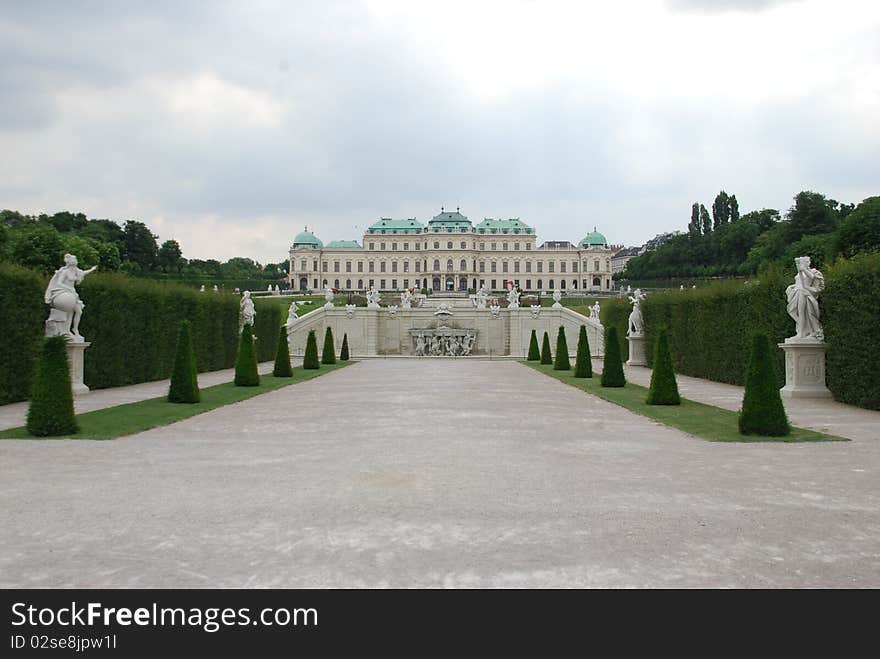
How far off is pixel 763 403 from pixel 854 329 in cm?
415

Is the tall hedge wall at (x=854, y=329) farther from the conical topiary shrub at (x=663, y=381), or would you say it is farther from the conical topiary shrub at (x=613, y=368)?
the conical topiary shrub at (x=613, y=368)

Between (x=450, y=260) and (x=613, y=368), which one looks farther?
(x=450, y=260)

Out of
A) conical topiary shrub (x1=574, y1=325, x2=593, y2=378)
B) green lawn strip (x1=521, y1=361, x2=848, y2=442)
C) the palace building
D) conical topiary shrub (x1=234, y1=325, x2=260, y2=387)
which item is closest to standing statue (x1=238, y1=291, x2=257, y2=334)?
conical topiary shrub (x1=234, y1=325, x2=260, y2=387)

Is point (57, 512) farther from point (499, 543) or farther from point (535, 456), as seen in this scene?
point (535, 456)

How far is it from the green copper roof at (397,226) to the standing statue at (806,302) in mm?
92606

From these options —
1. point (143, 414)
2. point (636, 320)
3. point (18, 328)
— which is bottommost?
point (143, 414)

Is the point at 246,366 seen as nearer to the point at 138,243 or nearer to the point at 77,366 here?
the point at 77,366

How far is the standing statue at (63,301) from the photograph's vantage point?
1192 cm

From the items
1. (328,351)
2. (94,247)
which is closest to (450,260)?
(94,247)

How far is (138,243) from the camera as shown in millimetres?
60125

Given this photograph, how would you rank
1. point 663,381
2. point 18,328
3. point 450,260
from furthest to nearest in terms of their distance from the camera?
point 450,260
point 18,328
point 663,381

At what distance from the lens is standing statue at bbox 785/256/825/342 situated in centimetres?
1152
